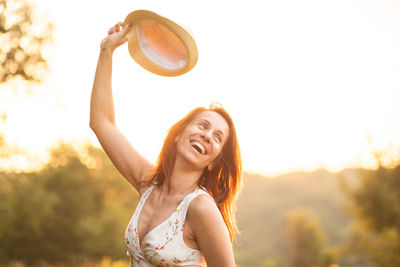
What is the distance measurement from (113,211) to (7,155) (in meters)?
19.9

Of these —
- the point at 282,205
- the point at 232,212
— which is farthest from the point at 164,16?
the point at 282,205

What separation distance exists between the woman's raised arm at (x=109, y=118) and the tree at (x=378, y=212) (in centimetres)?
1993

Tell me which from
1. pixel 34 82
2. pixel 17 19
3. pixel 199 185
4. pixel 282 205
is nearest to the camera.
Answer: pixel 199 185

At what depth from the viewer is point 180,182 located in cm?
254

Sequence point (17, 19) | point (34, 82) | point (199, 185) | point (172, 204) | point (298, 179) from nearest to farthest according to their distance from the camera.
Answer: point (172, 204)
point (199, 185)
point (17, 19)
point (34, 82)
point (298, 179)

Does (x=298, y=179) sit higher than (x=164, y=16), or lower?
lower

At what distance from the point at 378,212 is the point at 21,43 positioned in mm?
17335

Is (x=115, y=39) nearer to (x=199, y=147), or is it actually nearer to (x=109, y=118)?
(x=109, y=118)

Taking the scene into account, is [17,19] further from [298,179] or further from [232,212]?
[298,179]

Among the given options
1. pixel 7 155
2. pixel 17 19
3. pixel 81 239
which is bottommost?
pixel 81 239

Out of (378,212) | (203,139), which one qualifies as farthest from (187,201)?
(378,212)

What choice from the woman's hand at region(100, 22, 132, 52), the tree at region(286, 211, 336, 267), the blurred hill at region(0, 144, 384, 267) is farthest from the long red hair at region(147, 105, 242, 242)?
the tree at region(286, 211, 336, 267)

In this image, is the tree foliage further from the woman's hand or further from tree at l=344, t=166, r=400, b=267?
the woman's hand

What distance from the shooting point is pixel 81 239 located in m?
31.2
